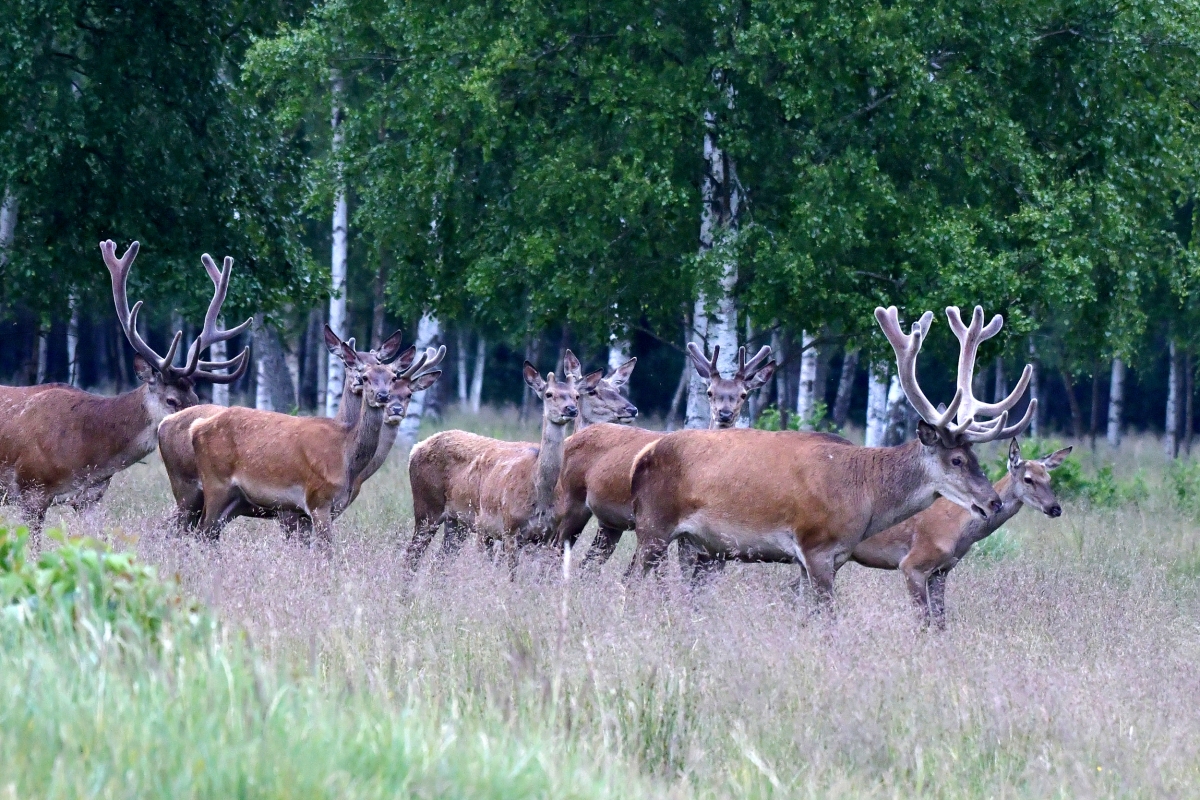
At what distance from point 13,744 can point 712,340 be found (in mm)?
11859

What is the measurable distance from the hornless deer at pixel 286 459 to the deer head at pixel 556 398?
99 centimetres

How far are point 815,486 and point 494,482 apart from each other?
2307mm

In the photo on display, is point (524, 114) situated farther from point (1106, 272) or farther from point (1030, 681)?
point (1030, 681)

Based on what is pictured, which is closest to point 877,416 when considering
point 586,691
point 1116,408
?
point 1116,408

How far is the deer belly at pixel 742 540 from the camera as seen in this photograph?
838cm

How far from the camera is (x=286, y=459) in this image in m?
9.91

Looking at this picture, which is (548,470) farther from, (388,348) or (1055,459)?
(1055,459)

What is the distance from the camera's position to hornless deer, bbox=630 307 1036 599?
833cm

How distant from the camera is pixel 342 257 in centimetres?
2133

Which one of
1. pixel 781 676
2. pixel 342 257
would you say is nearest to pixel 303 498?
pixel 781 676

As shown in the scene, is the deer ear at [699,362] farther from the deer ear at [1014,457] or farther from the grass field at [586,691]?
the grass field at [586,691]

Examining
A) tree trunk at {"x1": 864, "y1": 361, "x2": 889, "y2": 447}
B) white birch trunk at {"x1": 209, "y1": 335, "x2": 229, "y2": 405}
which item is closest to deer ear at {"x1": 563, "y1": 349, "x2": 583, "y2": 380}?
tree trunk at {"x1": 864, "y1": 361, "x2": 889, "y2": 447}

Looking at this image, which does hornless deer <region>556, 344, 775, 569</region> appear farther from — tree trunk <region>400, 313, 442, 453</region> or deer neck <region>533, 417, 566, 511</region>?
tree trunk <region>400, 313, 442, 453</region>

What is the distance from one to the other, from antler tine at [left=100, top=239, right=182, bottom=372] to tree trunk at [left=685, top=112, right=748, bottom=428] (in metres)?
5.53
